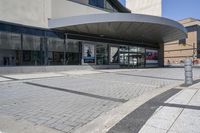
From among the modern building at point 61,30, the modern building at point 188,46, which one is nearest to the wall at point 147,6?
the modern building at point 61,30

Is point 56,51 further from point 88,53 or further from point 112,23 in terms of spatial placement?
point 112,23

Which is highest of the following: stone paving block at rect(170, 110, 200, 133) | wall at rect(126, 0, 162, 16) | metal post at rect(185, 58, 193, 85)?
wall at rect(126, 0, 162, 16)

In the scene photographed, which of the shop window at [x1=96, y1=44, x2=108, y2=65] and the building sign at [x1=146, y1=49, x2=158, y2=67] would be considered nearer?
the shop window at [x1=96, y1=44, x2=108, y2=65]

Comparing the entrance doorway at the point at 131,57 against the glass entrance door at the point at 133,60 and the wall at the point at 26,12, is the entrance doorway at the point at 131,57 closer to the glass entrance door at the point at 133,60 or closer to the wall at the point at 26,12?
the glass entrance door at the point at 133,60

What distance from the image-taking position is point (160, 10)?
49.7 metres

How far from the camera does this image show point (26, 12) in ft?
65.5

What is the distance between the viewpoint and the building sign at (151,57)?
118 ft

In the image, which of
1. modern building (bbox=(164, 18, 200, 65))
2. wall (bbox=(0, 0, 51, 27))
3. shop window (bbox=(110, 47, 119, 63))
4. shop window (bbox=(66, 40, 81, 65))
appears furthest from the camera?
modern building (bbox=(164, 18, 200, 65))

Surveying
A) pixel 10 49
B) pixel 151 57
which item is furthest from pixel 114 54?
pixel 10 49

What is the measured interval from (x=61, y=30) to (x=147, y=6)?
36785 mm

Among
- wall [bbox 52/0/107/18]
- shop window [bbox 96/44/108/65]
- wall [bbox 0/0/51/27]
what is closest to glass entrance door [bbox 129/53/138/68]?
shop window [bbox 96/44/108/65]

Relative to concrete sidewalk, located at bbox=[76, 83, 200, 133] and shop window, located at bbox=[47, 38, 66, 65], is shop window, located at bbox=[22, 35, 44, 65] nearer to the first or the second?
shop window, located at bbox=[47, 38, 66, 65]

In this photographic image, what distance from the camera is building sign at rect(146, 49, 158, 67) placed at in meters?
35.8

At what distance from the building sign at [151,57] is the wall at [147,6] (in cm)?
1575
